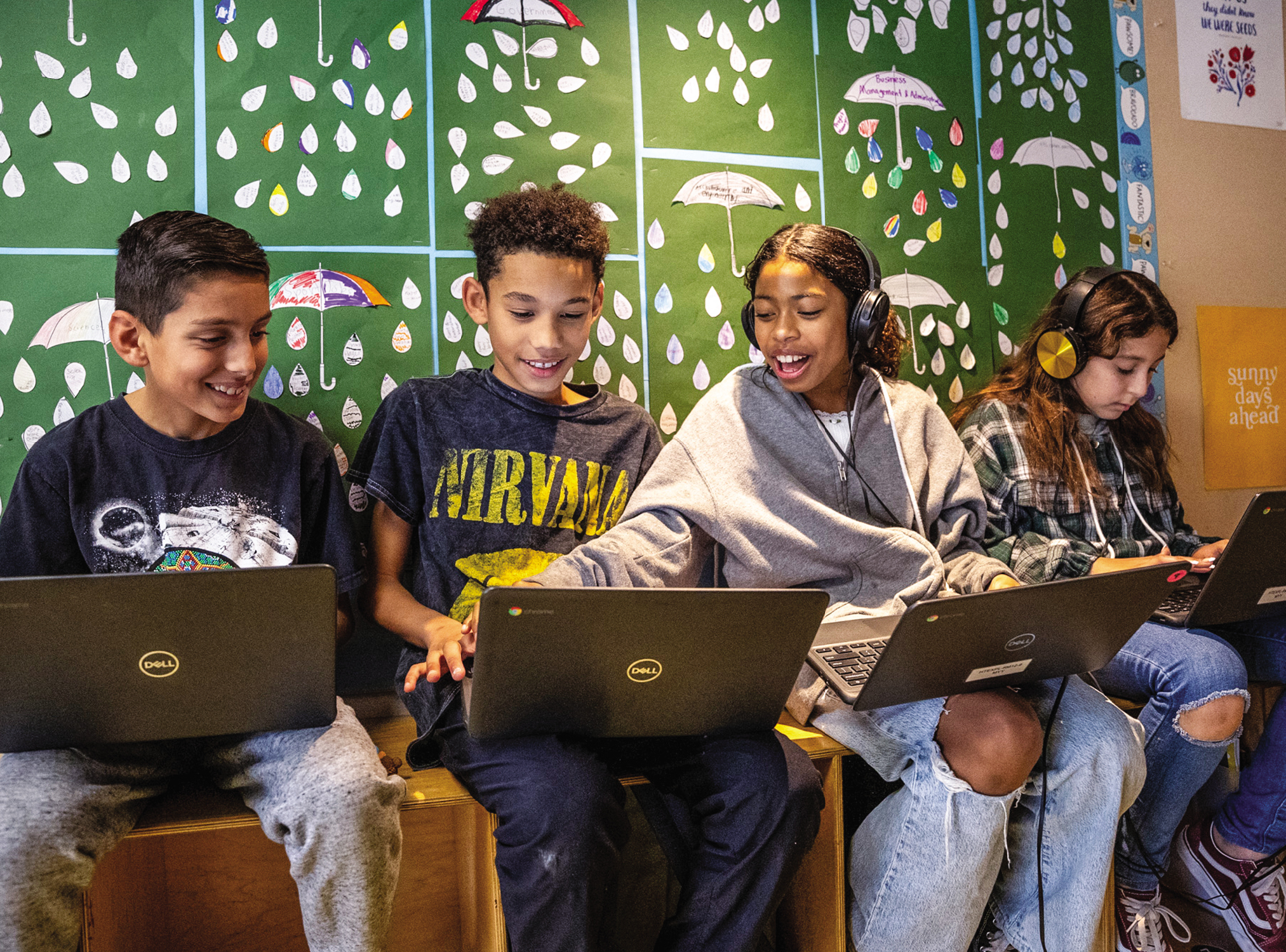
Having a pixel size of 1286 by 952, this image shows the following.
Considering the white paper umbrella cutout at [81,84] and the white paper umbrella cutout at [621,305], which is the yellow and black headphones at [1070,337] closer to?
the white paper umbrella cutout at [621,305]

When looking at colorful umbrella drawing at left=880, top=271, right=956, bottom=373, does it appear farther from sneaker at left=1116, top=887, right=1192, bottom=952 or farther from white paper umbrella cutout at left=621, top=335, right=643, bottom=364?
sneaker at left=1116, top=887, right=1192, bottom=952

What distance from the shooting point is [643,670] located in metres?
1.09

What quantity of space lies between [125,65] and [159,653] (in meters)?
1.14

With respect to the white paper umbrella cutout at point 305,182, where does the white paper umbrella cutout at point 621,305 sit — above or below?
below

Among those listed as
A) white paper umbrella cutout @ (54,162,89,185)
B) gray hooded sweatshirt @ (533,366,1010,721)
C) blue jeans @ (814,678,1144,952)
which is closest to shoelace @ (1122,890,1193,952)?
blue jeans @ (814,678,1144,952)

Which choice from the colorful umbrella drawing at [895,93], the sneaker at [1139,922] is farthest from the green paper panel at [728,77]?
the sneaker at [1139,922]

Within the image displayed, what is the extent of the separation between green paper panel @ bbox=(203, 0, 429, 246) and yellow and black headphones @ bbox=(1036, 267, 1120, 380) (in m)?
1.31

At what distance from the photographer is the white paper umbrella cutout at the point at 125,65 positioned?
5.17ft

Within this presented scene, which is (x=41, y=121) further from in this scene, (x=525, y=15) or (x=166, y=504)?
(x=525, y=15)

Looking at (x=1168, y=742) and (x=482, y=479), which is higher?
(x=482, y=479)

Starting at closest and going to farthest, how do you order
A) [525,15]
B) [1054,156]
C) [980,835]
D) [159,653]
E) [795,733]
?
[159,653], [980,835], [795,733], [525,15], [1054,156]

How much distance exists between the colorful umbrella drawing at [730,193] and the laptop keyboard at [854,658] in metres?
0.89

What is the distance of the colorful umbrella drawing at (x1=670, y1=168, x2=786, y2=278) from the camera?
1896 mm

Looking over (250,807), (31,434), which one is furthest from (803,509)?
(31,434)
